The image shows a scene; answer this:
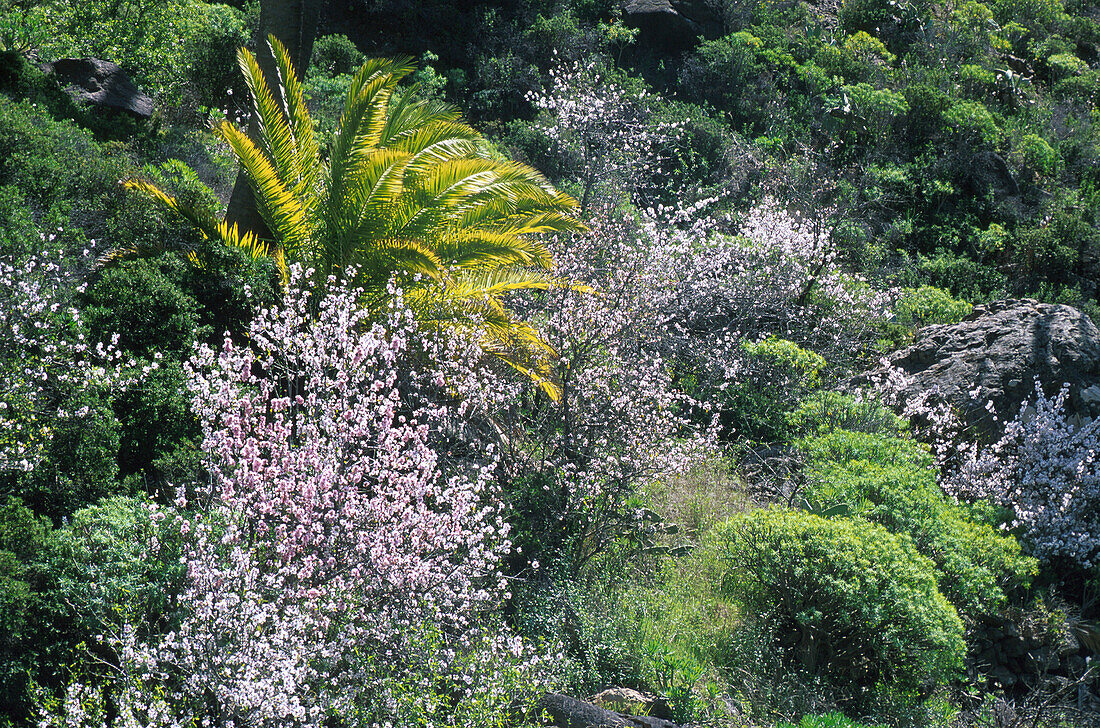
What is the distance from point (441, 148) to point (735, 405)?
5.05 metres

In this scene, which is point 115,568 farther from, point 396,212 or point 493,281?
point 493,281

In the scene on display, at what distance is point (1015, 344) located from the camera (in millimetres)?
10281

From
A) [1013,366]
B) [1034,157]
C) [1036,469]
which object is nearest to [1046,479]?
[1036,469]

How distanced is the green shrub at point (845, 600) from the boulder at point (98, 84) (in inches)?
383

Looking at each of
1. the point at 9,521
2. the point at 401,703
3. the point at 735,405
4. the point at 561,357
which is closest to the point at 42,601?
the point at 9,521

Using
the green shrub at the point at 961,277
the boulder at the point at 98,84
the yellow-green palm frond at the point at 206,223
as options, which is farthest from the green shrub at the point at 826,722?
the boulder at the point at 98,84

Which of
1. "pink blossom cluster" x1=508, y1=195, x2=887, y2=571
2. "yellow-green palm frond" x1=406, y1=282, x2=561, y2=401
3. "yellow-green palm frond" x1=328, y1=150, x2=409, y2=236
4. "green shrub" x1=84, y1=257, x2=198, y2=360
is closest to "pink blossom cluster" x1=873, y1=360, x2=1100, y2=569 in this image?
"pink blossom cluster" x1=508, y1=195, x2=887, y2=571

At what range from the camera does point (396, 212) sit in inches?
311

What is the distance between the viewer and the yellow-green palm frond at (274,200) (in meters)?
7.93

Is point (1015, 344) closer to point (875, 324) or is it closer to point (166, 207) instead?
point (875, 324)

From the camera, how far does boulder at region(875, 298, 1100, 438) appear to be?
1005 centimetres

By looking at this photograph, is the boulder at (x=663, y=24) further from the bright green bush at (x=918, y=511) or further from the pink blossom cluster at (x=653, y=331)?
the bright green bush at (x=918, y=511)

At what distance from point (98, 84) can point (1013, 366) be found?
41.4 ft

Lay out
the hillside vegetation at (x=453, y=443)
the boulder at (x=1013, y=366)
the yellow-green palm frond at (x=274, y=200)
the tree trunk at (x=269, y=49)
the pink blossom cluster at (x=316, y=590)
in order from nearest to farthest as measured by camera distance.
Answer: the pink blossom cluster at (x=316, y=590) → the hillside vegetation at (x=453, y=443) → the yellow-green palm frond at (x=274, y=200) → the tree trunk at (x=269, y=49) → the boulder at (x=1013, y=366)
